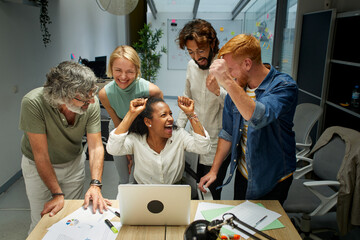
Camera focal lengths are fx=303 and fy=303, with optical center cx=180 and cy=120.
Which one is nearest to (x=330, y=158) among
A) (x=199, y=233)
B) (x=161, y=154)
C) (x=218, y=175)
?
(x=218, y=175)

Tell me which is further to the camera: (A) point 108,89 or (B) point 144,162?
(A) point 108,89

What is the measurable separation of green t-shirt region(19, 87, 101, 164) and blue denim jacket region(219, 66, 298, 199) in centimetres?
94

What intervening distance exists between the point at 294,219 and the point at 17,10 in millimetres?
3759

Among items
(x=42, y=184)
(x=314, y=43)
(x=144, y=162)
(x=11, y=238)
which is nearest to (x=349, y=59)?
(x=314, y=43)

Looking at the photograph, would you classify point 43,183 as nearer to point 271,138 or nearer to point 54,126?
point 54,126

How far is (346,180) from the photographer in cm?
211

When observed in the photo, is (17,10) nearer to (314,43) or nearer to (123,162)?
(123,162)

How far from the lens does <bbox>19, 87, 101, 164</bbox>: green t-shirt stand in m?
1.76

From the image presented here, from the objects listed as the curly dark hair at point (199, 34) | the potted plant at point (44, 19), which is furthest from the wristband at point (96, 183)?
the potted plant at point (44, 19)

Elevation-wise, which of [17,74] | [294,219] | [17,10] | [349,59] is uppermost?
[17,10]

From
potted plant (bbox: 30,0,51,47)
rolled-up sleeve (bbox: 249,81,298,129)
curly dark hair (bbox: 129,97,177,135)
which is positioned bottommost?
curly dark hair (bbox: 129,97,177,135)

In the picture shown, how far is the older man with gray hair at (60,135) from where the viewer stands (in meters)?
1.72

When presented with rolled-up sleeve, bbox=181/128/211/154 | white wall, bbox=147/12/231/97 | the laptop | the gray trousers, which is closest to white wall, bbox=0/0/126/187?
the gray trousers

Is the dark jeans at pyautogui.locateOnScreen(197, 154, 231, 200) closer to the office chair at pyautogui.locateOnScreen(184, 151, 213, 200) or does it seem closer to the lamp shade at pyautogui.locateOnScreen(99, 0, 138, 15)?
the office chair at pyautogui.locateOnScreen(184, 151, 213, 200)
